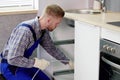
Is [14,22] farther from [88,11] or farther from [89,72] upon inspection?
[89,72]

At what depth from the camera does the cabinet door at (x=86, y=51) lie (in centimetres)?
200

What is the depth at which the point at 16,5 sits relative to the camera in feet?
9.23

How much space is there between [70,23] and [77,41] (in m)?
0.32

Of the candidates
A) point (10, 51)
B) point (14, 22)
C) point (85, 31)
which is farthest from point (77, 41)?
point (14, 22)

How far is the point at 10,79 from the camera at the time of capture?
2084 millimetres

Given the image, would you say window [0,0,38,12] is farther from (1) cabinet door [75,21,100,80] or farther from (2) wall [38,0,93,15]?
(1) cabinet door [75,21,100,80]

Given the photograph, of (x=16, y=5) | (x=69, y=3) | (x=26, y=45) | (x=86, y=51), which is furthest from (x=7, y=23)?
(x=86, y=51)

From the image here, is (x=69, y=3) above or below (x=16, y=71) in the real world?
above

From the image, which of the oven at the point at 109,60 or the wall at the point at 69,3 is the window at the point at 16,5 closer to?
the wall at the point at 69,3

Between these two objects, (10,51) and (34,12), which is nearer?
(10,51)

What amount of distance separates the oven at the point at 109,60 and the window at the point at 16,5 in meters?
1.12

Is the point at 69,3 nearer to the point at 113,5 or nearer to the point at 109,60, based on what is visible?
the point at 113,5

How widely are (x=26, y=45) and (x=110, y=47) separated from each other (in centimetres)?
61

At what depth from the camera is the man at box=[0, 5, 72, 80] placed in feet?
6.44
